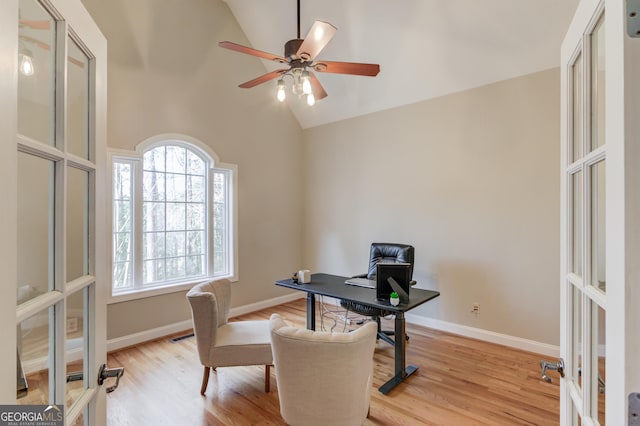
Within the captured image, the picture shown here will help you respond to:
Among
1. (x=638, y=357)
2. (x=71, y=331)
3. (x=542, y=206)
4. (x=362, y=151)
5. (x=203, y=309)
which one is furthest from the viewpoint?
(x=362, y=151)

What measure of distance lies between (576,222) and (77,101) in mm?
1585

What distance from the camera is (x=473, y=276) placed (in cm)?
351

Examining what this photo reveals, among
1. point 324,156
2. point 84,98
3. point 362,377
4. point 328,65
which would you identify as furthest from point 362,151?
point 84,98

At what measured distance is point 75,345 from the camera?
2.95 feet

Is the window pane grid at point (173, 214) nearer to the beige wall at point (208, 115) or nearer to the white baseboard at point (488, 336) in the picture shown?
the beige wall at point (208, 115)

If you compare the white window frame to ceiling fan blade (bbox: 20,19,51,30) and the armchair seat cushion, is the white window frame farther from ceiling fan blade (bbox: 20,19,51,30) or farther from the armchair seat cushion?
ceiling fan blade (bbox: 20,19,51,30)

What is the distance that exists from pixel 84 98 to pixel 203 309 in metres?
1.70

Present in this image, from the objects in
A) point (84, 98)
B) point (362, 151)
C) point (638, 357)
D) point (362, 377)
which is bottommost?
point (362, 377)

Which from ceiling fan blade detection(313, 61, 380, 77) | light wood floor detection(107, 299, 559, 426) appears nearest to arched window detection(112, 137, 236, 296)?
light wood floor detection(107, 299, 559, 426)

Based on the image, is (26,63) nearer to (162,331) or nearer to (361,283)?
(361,283)

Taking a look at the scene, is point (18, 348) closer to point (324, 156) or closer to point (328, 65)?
point (328, 65)

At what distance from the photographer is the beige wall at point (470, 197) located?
308cm

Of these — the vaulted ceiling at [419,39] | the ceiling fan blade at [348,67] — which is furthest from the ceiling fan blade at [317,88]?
the vaulted ceiling at [419,39]

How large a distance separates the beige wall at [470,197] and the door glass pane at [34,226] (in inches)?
144
